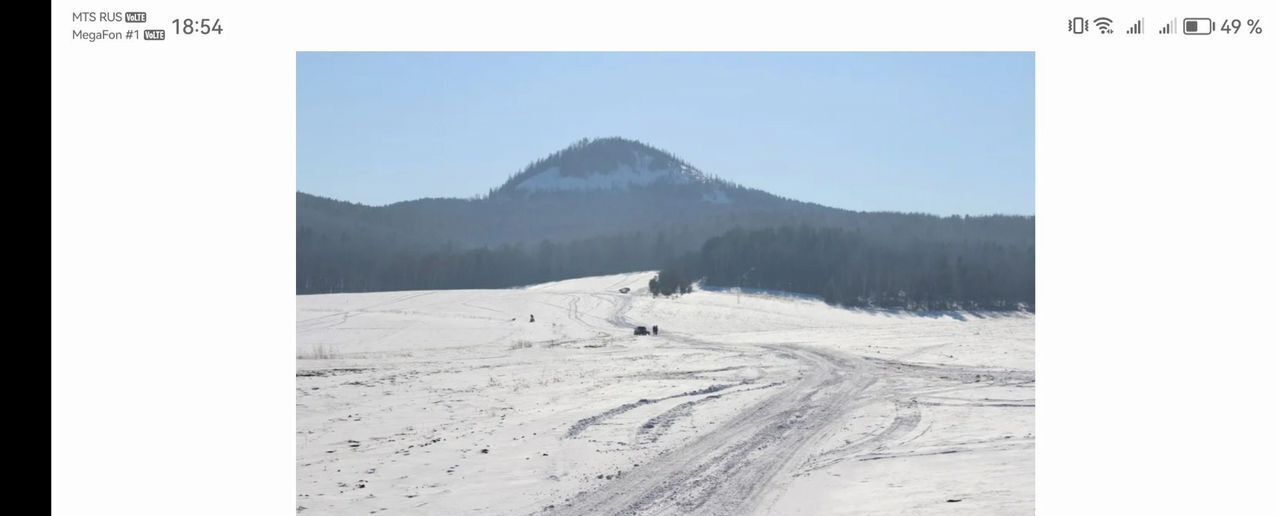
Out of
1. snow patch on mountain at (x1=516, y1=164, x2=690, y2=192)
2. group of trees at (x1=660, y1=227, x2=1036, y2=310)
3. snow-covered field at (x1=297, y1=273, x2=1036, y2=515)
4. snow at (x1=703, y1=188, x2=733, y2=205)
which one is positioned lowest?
snow-covered field at (x1=297, y1=273, x2=1036, y2=515)

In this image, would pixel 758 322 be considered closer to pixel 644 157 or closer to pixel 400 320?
pixel 400 320

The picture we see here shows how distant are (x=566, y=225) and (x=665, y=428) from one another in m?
68.4

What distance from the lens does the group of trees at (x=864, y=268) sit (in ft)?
157

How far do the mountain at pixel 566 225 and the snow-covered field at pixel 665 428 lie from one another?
A: 1295cm

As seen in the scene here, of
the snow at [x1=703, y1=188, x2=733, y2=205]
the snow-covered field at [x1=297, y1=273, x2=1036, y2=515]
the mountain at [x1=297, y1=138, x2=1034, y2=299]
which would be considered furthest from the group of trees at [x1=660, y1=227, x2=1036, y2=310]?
the snow at [x1=703, y1=188, x2=733, y2=205]

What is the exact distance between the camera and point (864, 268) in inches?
2199

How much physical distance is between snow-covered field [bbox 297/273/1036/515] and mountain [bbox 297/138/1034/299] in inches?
510

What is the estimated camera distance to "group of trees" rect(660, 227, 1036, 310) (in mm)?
47991

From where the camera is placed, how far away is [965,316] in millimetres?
45688

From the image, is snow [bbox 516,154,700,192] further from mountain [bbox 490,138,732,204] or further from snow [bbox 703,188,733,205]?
snow [bbox 703,188,733,205]
